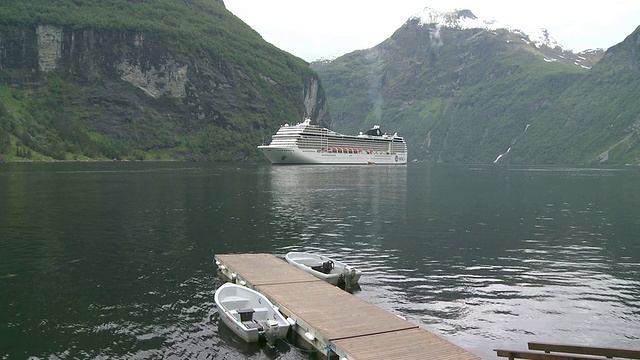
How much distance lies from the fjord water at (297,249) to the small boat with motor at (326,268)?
1.31 m

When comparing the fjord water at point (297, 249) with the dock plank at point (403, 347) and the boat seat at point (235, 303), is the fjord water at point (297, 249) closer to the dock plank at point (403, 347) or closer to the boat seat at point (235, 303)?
the boat seat at point (235, 303)

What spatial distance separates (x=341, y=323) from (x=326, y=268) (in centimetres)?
1191

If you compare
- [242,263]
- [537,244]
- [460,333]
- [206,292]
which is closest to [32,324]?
[206,292]

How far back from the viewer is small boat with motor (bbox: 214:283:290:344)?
26375 millimetres

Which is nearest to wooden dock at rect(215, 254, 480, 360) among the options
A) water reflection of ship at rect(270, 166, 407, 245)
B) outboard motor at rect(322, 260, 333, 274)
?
outboard motor at rect(322, 260, 333, 274)

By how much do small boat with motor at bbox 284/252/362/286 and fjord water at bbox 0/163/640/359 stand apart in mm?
1310

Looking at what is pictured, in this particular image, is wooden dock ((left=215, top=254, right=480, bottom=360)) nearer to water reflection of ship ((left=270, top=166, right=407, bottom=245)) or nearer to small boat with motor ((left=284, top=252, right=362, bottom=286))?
small boat with motor ((left=284, top=252, right=362, bottom=286))

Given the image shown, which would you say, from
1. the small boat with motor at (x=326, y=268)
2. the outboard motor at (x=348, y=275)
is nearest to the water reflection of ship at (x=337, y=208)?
the small boat with motor at (x=326, y=268)

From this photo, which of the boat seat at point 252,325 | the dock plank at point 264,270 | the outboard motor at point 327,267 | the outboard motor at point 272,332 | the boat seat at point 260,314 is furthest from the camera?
the outboard motor at point 327,267

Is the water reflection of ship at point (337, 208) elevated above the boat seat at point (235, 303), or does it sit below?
above

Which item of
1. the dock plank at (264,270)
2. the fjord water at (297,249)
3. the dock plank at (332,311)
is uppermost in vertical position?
the dock plank at (332,311)

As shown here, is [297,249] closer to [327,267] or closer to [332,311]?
[327,267]

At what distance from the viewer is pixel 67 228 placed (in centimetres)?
5694

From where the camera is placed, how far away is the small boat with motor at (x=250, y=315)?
26375 mm
